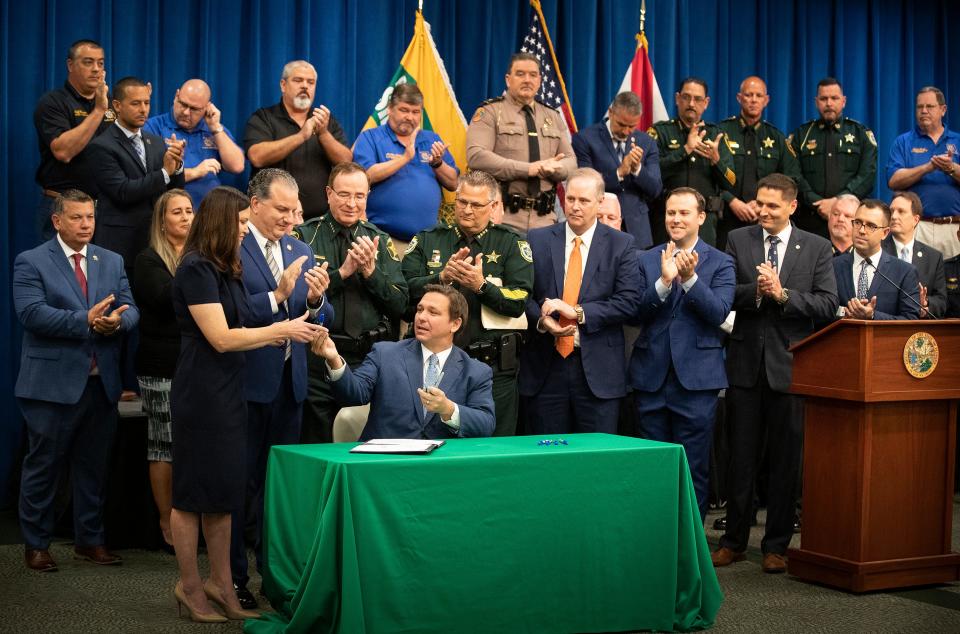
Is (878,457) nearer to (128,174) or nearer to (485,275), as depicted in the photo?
(485,275)

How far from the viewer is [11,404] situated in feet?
22.6

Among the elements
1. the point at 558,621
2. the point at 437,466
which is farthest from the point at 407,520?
the point at 558,621

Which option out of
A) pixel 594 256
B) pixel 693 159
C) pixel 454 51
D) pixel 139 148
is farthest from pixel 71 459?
pixel 693 159

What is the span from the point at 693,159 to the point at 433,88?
184cm

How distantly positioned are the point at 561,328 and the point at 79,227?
2.28 m

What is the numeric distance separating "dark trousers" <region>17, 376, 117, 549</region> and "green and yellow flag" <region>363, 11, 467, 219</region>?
3.33 m

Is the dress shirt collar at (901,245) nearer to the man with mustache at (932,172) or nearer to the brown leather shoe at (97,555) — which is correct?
the man with mustache at (932,172)

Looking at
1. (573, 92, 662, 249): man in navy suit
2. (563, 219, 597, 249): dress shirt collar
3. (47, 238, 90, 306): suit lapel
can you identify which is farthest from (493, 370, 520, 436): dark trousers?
(573, 92, 662, 249): man in navy suit

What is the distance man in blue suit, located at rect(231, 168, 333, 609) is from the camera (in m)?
4.44

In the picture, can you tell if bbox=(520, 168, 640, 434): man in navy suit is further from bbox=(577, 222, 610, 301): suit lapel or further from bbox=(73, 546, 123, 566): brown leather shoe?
bbox=(73, 546, 123, 566): brown leather shoe

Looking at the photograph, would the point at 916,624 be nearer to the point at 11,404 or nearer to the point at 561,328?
the point at 561,328

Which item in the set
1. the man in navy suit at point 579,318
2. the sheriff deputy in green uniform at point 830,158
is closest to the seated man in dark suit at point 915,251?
the sheriff deputy in green uniform at point 830,158

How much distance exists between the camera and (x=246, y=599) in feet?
14.4

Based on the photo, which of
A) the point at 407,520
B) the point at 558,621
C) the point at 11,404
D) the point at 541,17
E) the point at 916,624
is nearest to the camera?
the point at 407,520
